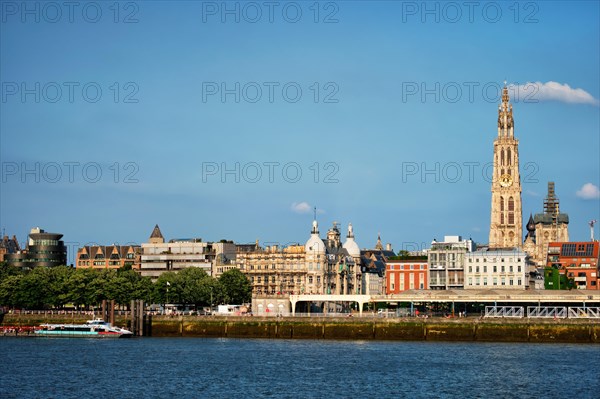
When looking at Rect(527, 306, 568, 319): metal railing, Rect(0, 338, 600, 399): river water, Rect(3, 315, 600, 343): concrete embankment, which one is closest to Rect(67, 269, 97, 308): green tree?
Rect(3, 315, 600, 343): concrete embankment

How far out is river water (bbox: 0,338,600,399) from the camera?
96.1 metres

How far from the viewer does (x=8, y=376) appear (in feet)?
351

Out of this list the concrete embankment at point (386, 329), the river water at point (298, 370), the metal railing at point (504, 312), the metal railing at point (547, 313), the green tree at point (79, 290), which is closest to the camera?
the river water at point (298, 370)

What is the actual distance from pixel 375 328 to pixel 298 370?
52.0 meters

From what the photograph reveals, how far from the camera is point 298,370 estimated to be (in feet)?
370

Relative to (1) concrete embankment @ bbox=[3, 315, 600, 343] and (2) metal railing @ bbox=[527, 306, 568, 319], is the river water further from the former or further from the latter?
(2) metal railing @ bbox=[527, 306, 568, 319]

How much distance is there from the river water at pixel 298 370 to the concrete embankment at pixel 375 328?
6809 mm

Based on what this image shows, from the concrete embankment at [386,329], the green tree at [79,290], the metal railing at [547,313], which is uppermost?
the green tree at [79,290]

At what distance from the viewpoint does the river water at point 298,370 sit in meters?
96.1

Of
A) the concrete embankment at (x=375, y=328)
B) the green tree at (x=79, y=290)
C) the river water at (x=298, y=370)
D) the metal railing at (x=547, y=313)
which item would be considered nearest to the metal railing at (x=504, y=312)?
the metal railing at (x=547, y=313)

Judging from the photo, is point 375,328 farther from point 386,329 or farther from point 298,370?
point 298,370

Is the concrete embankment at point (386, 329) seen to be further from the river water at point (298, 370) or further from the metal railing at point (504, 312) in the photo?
the metal railing at point (504, 312)

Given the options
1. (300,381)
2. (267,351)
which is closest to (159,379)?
(300,381)

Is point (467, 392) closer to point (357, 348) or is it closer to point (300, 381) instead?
point (300, 381)
